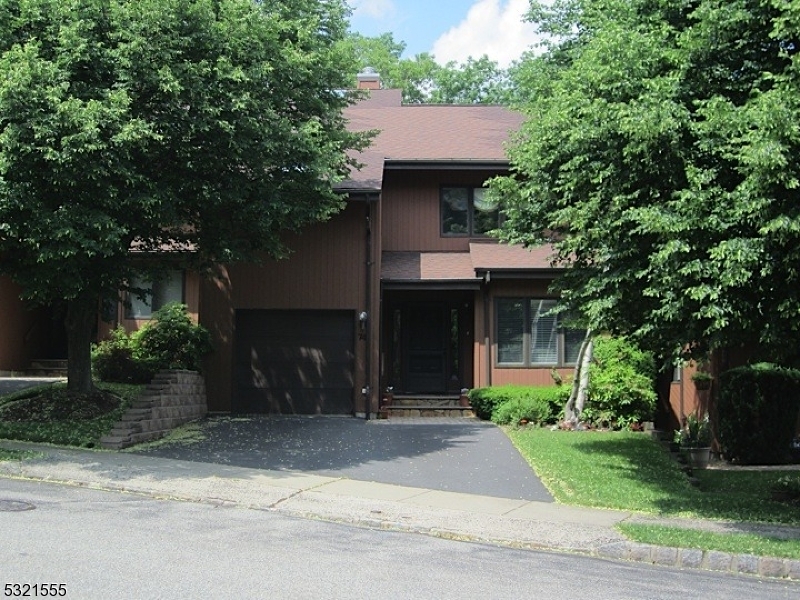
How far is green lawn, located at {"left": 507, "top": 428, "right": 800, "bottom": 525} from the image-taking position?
11.1 m

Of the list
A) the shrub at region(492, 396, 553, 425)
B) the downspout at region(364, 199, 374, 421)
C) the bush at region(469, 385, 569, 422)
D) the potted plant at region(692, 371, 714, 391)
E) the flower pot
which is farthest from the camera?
the downspout at region(364, 199, 374, 421)

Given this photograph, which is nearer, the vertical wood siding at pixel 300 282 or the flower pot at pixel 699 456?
the flower pot at pixel 699 456

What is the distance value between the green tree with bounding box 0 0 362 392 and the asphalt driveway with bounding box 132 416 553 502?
3.44m

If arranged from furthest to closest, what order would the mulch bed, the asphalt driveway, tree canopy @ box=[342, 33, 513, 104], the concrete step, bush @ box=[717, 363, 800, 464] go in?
tree canopy @ box=[342, 33, 513, 104]
the concrete step
the mulch bed
bush @ box=[717, 363, 800, 464]
the asphalt driveway

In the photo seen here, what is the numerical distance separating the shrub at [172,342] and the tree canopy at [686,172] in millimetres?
9818

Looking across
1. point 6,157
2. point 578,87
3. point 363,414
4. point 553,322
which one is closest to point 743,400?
point 553,322

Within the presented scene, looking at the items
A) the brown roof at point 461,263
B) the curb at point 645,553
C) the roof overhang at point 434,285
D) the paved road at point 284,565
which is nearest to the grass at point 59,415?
the paved road at point 284,565

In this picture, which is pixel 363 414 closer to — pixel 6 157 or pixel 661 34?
pixel 6 157

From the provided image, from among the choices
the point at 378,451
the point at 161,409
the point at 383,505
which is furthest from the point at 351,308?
the point at 383,505

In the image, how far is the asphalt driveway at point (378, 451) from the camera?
41.7 feet

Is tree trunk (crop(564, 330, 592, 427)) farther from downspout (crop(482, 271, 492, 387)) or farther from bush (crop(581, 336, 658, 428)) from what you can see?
downspout (crop(482, 271, 492, 387))

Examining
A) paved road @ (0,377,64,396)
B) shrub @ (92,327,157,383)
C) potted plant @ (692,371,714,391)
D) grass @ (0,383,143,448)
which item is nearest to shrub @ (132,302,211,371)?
shrub @ (92,327,157,383)

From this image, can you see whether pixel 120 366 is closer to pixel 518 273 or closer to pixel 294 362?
pixel 294 362

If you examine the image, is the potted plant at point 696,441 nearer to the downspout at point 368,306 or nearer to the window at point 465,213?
the downspout at point 368,306
